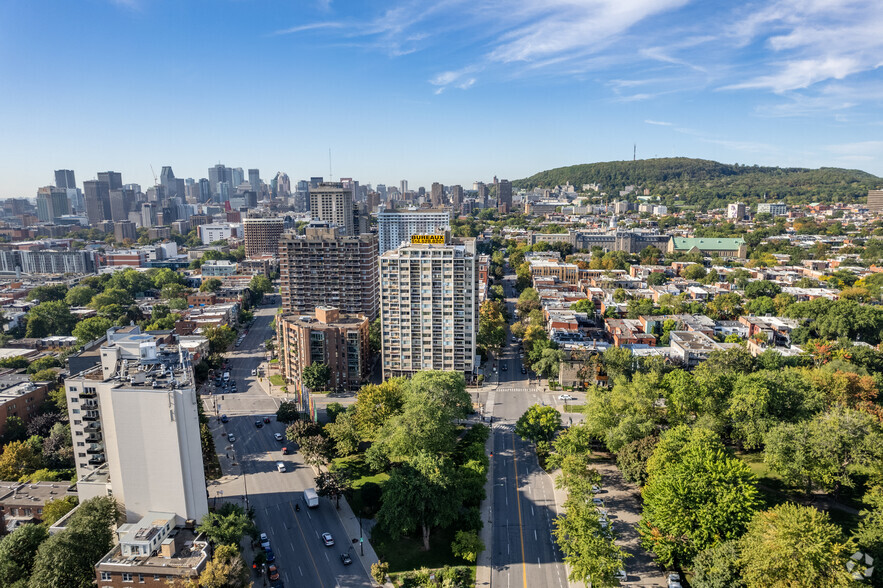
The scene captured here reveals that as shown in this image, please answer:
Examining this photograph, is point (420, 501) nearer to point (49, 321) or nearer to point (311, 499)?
point (311, 499)

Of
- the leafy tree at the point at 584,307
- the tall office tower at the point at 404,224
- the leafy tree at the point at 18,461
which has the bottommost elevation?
the leafy tree at the point at 18,461

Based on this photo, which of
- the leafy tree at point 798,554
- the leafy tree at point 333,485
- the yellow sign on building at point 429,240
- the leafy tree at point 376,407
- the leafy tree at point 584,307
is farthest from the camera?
the leafy tree at point 584,307

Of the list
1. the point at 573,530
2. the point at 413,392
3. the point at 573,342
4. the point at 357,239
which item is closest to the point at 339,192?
the point at 357,239

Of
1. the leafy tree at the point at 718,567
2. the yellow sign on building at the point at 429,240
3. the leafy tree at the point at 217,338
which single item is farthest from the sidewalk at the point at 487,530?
the leafy tree at the point at 217,338

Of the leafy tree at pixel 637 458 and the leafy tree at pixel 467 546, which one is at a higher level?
the leafy tree at pixel 637 458

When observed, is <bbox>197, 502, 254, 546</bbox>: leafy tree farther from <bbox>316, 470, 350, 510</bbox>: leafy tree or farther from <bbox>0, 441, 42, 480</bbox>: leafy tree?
<bbox>0, 441, 42, 480</bbox>: leafy tree

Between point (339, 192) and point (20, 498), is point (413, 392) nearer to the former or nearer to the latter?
point (20, 498)

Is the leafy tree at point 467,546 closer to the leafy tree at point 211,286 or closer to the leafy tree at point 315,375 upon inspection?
the leafy tree at point 315,375

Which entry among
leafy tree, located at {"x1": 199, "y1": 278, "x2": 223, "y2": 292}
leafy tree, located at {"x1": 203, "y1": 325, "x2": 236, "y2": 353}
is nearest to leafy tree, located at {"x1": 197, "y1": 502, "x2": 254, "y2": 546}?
leafy tree, located at {"x1": 203, "y1": 325, "x2": 236, "y2": 353}
